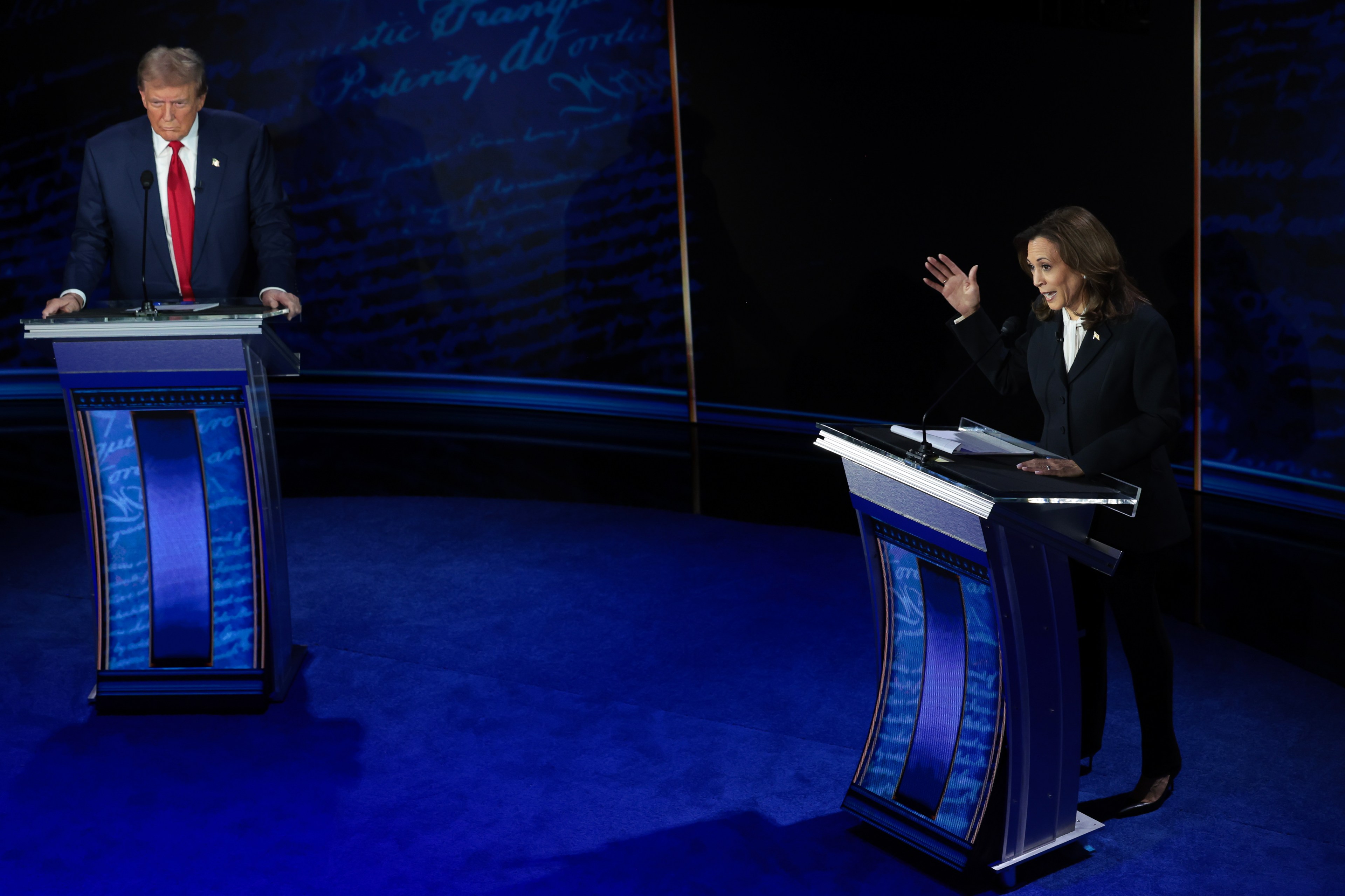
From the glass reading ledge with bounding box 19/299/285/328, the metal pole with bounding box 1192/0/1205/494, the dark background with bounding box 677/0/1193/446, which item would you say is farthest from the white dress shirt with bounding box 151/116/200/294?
the metal pole with bounding box 1192/0/1205/494

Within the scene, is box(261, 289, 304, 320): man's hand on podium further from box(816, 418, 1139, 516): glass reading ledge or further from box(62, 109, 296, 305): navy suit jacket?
box(816, 418, 1139, 516): glass reading ledge

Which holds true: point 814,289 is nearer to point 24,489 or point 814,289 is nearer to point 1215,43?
→ point 1215,43

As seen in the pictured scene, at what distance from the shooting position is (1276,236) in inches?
176

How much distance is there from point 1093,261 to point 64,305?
7.61 feet

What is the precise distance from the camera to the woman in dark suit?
245 cm

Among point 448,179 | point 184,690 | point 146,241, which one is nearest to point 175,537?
point 184,690

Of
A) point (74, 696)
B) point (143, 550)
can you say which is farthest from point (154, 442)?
point (74, 696)

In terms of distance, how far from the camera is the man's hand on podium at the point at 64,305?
304 centimetres

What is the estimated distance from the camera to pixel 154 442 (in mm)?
3102

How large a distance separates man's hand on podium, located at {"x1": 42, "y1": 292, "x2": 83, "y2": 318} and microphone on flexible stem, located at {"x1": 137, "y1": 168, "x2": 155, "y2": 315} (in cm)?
15

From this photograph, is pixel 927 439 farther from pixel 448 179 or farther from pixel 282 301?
pixel 448 179

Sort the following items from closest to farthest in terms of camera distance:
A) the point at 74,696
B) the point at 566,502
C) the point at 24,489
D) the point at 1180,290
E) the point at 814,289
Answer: the point at 74,696 < the point at 1180,290 < the point at 566,502 < the point at 24,489 < the point at 814,289

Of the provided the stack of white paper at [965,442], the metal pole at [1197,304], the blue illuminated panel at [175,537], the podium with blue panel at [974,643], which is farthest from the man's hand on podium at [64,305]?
the metal pole at [1197,304]

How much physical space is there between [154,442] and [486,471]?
2550 millimetres
